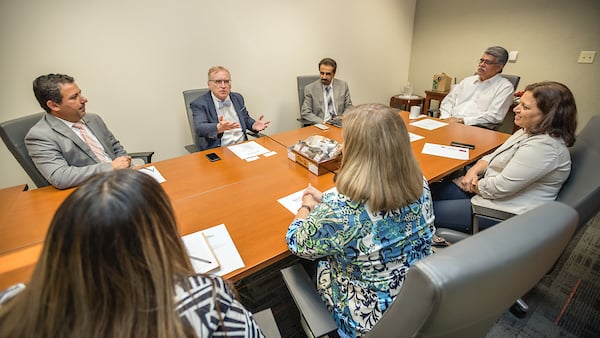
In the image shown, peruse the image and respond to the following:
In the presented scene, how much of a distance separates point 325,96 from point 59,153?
8.07ft

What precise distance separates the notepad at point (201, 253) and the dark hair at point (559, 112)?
170 cm

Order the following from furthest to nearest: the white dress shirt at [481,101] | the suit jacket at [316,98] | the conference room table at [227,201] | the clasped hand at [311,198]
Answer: the suit jacket at [316,98], the white dress shirt at [481,101], the clasped hand at [311,198], the conference room table at [227,201]

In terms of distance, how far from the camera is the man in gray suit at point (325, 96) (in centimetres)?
301

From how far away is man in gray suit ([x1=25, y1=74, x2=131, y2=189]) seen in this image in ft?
5.06

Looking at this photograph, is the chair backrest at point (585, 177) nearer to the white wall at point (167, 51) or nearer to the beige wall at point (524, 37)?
the beige wall at point (524, 37)

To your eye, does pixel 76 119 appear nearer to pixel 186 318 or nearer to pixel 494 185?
pixel 186 318

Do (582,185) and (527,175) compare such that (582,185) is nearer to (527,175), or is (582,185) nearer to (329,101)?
(527,175)

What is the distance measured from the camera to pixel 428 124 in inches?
103

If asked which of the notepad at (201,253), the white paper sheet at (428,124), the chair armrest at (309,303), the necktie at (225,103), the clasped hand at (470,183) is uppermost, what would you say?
the necktie at (225,103)

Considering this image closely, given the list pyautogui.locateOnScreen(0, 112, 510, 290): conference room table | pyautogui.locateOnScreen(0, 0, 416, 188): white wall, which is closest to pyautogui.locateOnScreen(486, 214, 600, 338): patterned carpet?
pyautogui.locateOnScreen(0, 112, 510, 290): conference room table

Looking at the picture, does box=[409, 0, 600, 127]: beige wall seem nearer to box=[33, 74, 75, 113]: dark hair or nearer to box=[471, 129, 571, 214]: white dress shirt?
box=[471, 129, 571, 214]: white dress shirt

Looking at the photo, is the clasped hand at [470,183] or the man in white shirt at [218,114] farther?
the man in white shirt at [218,114]

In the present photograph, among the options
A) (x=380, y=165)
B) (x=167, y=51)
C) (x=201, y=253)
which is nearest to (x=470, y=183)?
(x=380, y=165)

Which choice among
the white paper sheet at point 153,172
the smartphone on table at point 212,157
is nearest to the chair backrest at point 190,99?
the smartphone on table at point 212,157
